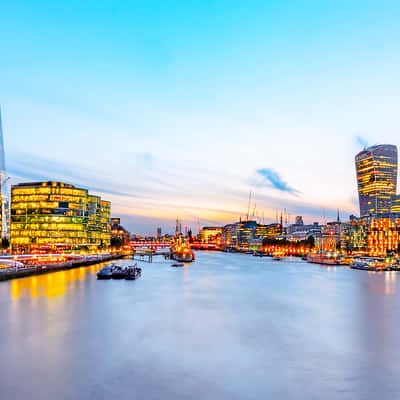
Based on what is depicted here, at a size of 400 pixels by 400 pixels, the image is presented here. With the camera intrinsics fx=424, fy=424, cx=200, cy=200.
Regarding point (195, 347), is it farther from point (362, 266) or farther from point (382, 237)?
point (382, 237)

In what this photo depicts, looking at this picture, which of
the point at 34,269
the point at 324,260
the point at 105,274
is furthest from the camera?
the point at 324,260

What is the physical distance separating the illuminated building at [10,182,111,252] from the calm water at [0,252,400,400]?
72221mm

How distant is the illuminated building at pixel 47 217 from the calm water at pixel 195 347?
72.2 meters

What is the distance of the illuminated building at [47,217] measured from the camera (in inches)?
4390

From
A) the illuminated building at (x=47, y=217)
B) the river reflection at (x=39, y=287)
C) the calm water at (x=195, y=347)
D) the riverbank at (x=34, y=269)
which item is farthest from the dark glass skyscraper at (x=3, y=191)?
the calm water at (x=195, y=347)

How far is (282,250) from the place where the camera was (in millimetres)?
197750

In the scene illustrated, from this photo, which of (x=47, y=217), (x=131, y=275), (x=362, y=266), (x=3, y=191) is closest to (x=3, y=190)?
(x=3, y=191)

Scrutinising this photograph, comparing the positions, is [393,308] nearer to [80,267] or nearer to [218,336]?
[218,336]

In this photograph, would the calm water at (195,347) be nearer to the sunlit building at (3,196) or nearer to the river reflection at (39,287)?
the river reflection at (39,287)

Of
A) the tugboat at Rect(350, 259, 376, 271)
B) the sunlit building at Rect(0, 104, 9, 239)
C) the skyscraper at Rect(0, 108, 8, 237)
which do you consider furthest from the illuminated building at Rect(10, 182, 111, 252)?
the tugboat at Rect(350, 259, 376, 271)

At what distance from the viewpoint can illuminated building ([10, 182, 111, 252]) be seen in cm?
11150

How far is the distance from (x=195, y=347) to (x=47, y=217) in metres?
98.3

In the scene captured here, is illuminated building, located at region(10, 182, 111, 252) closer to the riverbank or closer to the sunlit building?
the sunlit building

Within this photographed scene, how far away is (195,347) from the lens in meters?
22.5
